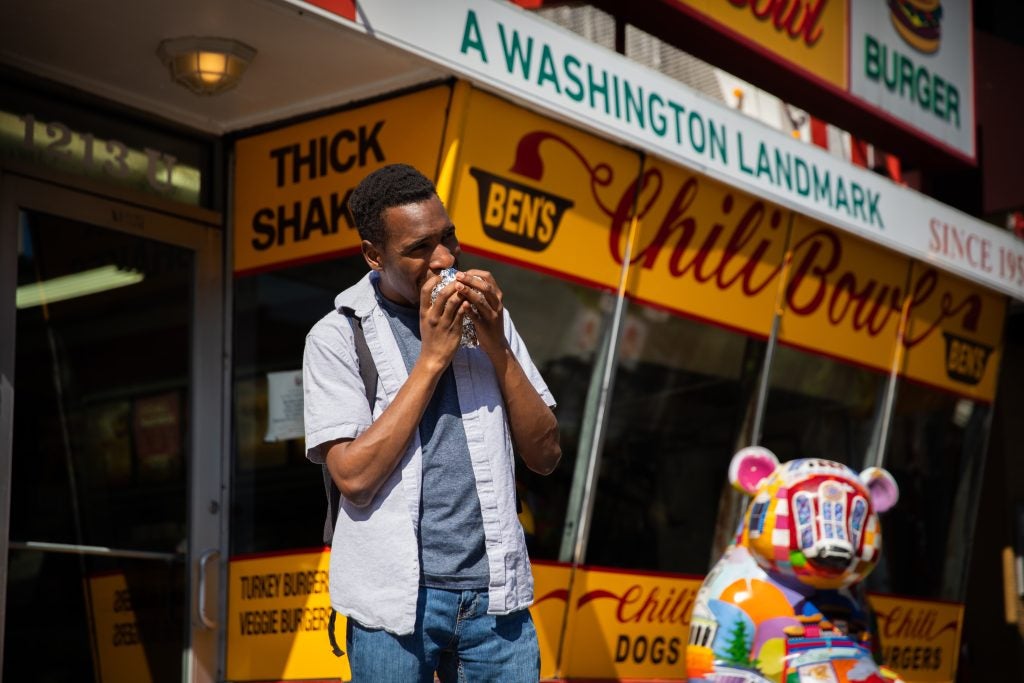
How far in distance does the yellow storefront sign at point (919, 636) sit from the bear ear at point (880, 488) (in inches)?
94.1

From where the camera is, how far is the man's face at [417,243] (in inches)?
133

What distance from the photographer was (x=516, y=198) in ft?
20.7

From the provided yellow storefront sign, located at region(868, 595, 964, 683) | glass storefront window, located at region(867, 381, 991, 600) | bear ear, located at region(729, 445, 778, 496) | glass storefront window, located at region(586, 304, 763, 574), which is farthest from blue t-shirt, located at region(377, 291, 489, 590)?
glass storefront window, located at region(867, 381, 991, 600)

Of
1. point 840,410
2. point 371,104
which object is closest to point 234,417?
point 371,104

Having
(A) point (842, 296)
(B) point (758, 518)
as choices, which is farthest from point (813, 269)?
(B) point (758, 518)

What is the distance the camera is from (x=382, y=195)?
3434mm

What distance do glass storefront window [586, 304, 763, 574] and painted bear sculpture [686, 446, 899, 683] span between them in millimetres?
1093

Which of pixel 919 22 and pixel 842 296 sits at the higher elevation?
pixel 919 22

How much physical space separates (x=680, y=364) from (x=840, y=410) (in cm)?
159

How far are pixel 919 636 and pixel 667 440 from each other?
265 centimetres

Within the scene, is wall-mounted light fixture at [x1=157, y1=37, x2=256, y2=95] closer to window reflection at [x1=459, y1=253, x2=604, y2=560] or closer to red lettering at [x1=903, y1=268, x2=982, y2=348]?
window reflection at [x1=459, y1=253, x2=604, y2=560]

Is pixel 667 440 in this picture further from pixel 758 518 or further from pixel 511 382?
pixel 511 382

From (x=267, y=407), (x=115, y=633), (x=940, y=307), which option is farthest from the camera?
(x=940, y=307)

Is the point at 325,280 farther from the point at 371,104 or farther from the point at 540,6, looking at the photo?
the point at 540,6
